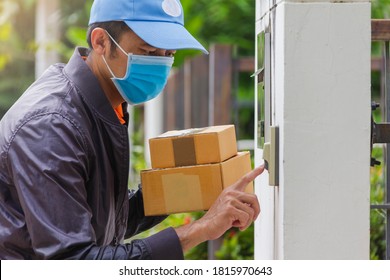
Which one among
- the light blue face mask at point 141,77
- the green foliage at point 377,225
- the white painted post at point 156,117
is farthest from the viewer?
the white painted post at point 156,117

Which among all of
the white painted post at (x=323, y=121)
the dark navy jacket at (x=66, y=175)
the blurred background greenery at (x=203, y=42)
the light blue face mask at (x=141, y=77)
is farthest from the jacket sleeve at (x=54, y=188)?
the blurred background greenery at (x=203, y=42)

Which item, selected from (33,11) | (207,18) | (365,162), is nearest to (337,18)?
(365,162)

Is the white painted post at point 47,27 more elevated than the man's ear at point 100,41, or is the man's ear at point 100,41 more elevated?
the white painted post at point 47,27

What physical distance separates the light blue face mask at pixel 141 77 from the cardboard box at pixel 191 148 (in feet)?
0.56

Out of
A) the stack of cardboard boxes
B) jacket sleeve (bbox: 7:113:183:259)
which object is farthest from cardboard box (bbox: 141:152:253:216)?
jacket sleeve (bbox: 7:113:183:259)

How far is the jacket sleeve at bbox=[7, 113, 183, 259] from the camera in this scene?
255cm

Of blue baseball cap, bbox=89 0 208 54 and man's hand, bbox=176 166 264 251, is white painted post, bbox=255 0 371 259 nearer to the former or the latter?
man's hand, bbox=176 166 264 251

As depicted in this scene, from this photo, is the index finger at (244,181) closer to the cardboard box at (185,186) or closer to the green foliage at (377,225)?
the cardboard box at (185,186)

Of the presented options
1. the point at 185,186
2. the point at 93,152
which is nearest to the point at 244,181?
the point at 185,186

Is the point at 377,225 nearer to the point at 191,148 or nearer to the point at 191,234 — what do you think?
the point at 191,148

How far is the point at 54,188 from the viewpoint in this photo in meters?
2.55

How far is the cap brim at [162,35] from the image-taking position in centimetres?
277

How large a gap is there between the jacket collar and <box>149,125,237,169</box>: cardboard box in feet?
0.67

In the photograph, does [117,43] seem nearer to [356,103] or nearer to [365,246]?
[356,103]
